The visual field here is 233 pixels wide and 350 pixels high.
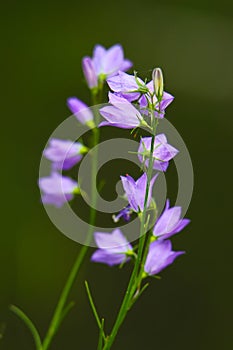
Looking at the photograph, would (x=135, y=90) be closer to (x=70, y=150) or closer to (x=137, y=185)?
(x=137, y=185)

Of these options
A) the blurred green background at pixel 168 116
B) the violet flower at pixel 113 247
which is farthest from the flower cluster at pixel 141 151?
the blurred green background at pixel 168 116

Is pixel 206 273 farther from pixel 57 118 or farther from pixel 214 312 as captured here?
pixel 57 118

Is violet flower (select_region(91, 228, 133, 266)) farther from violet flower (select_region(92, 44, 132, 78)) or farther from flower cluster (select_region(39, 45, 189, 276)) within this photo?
violet flower (select_region(92, 44, 132, 78))

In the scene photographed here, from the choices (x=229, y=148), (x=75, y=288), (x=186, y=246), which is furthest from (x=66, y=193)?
(x=229, y=148)

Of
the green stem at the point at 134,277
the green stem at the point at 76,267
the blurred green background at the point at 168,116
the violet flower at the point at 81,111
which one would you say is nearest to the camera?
the green stem at the point at 134,277

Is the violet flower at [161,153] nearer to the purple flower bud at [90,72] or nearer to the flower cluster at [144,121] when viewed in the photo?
the flower cluster at [144,121]

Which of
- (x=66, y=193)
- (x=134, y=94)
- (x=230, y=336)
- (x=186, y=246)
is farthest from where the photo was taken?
(x=186, y=246)
